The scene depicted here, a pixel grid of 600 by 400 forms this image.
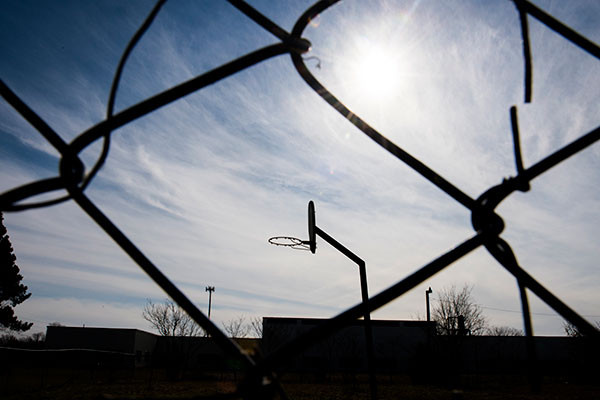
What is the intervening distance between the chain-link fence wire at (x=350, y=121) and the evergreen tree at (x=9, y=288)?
47191mm

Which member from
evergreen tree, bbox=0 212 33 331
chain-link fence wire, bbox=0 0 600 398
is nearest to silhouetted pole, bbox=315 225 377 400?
chain-link fence wire, bbox=0 0 600 398

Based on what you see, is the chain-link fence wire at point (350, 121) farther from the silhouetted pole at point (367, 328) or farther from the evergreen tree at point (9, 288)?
the evergreen tree at point (9, 288)

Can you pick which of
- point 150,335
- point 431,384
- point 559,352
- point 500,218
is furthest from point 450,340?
point 150,335

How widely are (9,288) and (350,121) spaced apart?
5071 centimetres

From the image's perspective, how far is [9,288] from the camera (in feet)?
135

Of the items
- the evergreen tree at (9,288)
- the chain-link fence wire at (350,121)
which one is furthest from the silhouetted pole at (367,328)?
the evergreen tree at (9,288)

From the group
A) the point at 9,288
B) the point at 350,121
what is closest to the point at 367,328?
the point at 350,121

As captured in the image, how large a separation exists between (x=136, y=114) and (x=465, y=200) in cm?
76

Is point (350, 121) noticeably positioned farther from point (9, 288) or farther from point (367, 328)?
point (9, 288)

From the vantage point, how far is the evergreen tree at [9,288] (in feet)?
132

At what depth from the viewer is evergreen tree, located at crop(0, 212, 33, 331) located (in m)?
40.1

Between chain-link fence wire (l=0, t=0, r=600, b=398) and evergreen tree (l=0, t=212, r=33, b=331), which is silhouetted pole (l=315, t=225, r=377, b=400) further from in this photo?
evergreen tree (l=0, t=212, r=33, b=331)

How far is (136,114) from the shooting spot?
90cm

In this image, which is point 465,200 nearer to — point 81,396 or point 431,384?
point 81,396
